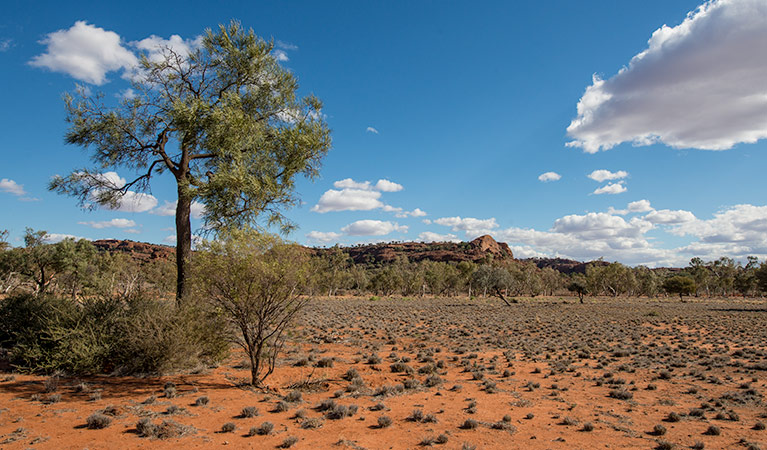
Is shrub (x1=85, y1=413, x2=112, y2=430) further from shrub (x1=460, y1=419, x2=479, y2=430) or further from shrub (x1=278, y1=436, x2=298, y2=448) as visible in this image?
shrub (x1=460, y1=419, x2=479, y2=430)

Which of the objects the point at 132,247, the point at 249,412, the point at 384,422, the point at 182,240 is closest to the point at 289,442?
the point at 249,412

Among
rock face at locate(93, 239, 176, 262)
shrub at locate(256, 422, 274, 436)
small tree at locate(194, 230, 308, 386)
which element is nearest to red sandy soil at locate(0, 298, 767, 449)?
shrub at locate(256, 422, 274, 436)

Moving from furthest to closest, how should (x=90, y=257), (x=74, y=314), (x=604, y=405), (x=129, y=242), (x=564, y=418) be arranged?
(x=129, y=242) < (x=90, y=257) < (x=74, y=314) < (x=604, y=405) < (x=564, y=418)

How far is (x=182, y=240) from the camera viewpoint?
12.7 metres

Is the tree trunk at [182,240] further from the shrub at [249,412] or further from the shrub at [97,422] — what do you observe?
the shrub at [249,412]

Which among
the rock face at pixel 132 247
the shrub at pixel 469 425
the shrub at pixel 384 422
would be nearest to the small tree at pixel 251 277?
the shrub at pixel 384 422

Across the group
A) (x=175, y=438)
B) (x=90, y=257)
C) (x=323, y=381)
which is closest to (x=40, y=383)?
(x=175, y=438)

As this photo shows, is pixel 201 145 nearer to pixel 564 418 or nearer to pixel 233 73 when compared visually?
pixel 233 73

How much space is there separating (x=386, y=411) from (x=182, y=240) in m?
8.75

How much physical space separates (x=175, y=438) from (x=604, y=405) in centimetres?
1093

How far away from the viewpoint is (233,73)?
13602 millimetres

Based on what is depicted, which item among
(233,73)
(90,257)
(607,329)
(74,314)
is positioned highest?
(233,73)

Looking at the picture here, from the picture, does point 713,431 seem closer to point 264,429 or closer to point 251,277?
point 264,429

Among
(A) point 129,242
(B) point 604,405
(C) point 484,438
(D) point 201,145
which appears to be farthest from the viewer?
(A) point 129,242
